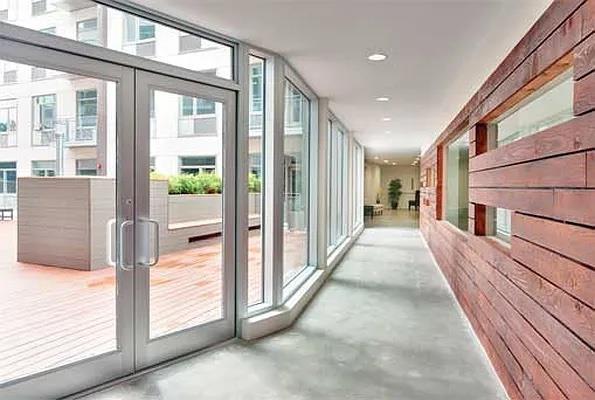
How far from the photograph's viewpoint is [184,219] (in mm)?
3605

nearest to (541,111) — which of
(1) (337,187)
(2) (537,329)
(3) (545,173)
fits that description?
(3) (545,173)

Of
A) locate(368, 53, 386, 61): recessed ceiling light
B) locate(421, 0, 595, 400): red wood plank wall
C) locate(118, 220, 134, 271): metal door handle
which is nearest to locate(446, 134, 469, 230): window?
locate(421, 0, 595, 400): red wood plank wall

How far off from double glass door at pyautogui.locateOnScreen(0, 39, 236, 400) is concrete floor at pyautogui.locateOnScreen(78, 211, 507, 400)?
31 cm

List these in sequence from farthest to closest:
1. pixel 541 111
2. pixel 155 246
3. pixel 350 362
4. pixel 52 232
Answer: pixel 350 362 < pixel 155 246 < pixel 52 232 < pixel 541 111

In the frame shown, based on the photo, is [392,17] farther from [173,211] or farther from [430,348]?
[430,348]

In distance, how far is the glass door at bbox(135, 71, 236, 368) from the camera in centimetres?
315

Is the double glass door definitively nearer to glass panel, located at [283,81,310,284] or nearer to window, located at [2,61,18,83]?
window, located at [2,61,18,83]

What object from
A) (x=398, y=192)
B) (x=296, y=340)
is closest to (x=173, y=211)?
(x=296, y=340)

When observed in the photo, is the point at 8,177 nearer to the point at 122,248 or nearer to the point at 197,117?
the point at 122,248

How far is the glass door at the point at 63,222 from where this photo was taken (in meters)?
2.62

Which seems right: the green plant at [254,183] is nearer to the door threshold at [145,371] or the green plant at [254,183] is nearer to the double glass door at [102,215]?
the double glass door at [102,215]

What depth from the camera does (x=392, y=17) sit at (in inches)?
122

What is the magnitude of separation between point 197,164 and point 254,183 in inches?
26.5

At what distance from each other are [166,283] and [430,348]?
2.14 metres
